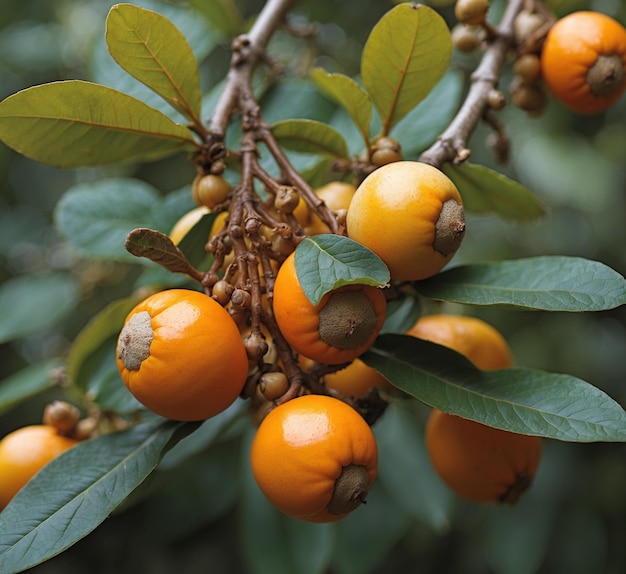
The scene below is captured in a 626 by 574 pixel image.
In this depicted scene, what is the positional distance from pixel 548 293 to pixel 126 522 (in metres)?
2.07

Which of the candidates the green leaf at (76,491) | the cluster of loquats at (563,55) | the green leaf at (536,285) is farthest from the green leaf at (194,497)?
the cluster of loquats at (563,55)

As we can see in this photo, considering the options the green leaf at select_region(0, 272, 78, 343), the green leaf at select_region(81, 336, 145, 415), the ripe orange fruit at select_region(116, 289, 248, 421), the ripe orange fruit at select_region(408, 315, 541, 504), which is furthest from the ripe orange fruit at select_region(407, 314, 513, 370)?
the green leaf at select_region(0, 272, 78, 343)

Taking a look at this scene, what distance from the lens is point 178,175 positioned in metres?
2.83

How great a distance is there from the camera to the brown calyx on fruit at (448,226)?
3.50ft

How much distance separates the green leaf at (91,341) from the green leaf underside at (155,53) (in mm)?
468

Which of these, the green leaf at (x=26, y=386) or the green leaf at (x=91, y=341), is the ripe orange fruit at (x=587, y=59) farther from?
the green leaf at (x=26, y=386)

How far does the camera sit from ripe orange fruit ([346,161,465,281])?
104 cm

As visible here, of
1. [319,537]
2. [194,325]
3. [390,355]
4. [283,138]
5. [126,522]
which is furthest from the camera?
→ [126,522]

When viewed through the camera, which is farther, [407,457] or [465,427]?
[407,457]

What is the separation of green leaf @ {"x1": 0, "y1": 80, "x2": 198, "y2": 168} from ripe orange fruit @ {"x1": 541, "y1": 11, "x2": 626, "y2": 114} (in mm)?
784

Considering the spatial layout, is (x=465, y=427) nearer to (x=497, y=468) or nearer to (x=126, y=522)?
(x=497, y=468)

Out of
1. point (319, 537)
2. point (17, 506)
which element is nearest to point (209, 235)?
point (17, 506)

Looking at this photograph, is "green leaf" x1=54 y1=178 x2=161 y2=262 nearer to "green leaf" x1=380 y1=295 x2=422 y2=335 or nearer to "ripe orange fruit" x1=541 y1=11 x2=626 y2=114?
"green leaf" x1=380 y1=295 x2=422 y2=335

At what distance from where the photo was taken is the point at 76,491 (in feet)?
3.74
